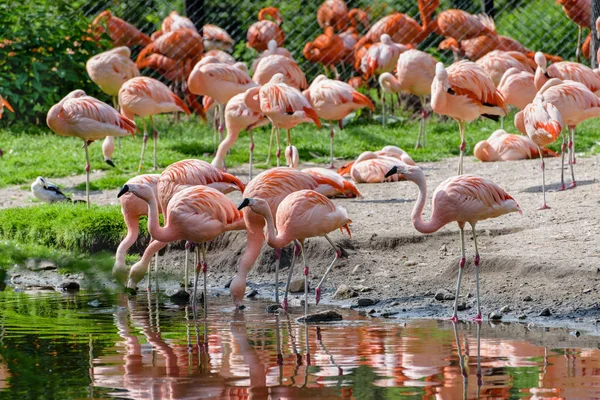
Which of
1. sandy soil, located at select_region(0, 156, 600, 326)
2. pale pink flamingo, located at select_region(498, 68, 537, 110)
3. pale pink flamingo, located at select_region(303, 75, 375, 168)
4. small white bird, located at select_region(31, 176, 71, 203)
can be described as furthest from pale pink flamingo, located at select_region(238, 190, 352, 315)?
pale pink flamingo, located at select_region(498, 68, 537, 110)

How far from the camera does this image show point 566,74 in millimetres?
9461

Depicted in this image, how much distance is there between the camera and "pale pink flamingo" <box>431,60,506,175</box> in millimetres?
8352

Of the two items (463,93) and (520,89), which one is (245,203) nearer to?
(463,93)

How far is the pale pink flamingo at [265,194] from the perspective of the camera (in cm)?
582

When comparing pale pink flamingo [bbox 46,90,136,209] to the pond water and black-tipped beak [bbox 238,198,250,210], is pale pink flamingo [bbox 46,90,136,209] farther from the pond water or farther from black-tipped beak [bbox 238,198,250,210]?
black-tipped beak [bbox 238,198,250,210]

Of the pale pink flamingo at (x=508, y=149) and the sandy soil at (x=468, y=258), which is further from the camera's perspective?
the pale pink flamingo at (x=508, y=149)

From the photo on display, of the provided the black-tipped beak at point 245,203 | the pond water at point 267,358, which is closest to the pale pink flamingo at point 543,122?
the pond water at point 267,358

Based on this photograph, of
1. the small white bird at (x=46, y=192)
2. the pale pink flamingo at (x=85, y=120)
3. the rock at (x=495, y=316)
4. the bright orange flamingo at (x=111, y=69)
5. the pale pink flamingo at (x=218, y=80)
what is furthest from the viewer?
the bright orange flamingo at (x=111, y=69)

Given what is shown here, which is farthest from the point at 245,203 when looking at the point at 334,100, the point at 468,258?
the point at 334,100

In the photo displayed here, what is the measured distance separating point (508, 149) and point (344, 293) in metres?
4.29

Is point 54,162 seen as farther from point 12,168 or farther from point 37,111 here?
point 37,111

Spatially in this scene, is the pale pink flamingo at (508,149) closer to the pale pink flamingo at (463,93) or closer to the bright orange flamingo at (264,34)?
the pale pink flamingo at (463,93)

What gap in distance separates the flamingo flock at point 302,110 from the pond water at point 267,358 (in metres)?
0.37

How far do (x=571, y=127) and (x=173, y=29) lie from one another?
7.25 m
